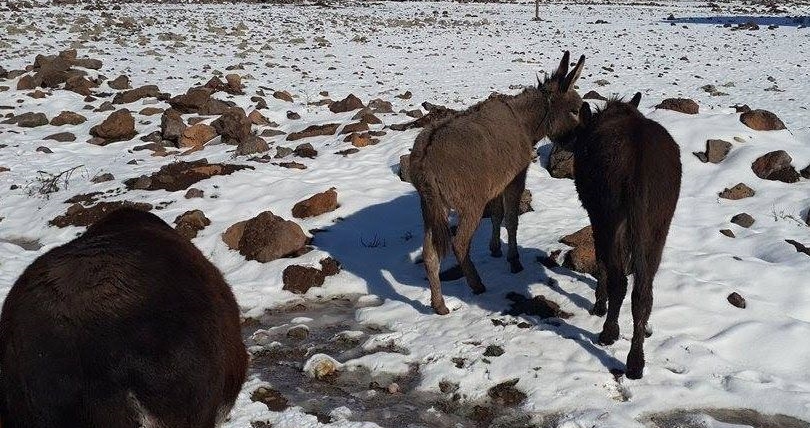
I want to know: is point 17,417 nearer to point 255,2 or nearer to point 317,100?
point 317,100

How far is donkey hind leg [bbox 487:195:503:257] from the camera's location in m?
6.20

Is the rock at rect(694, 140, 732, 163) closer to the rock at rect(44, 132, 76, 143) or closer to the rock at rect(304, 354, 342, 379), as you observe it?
the rock at rect(304, 354, 342, 379)

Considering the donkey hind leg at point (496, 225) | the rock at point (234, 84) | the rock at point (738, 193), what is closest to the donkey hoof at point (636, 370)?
the donkey hind leg at point (496, 225)

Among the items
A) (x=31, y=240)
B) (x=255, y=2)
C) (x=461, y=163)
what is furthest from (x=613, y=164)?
(x=255, y=2)

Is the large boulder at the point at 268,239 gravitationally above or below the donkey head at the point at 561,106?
below

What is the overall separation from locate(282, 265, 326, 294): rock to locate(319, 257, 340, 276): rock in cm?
11

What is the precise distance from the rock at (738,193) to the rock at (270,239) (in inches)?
206

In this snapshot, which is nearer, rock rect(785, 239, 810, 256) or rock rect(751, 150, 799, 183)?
rock rect(785, 239, 810, 256)

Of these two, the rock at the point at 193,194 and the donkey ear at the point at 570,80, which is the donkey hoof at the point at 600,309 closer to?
the donkey ear at the point at 570,80

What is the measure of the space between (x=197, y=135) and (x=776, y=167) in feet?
30.4

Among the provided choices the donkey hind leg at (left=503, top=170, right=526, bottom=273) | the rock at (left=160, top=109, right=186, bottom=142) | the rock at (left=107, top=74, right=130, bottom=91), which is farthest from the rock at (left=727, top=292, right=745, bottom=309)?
the rock at (left=107, top=74, right=130, bottom=91)

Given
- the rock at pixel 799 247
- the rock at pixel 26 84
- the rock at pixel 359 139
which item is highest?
the rock at pixel 26 84

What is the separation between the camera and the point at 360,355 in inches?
187

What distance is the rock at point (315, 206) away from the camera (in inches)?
297
